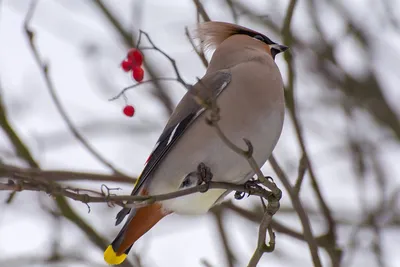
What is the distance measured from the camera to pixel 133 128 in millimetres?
6184

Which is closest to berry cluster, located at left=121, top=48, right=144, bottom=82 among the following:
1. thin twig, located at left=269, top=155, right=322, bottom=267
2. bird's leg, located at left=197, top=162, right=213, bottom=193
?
bird's leg, located at left=197, top=162, right=213, bottom=193

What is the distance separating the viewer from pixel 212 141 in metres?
3.31

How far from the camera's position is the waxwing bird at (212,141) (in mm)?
3281

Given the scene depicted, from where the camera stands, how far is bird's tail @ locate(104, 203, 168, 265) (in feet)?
11.2

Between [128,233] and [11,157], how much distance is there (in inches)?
35.4

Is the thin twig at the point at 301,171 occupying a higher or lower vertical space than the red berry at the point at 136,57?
lower

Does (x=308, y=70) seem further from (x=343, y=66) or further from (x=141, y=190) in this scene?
(x=141, y=190)

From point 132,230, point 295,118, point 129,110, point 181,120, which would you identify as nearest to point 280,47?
point 295,118

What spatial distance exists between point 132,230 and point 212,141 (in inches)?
20.4

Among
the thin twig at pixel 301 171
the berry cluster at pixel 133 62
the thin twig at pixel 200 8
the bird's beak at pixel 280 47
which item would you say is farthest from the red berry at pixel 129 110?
the bird's beak at pixel 280 47

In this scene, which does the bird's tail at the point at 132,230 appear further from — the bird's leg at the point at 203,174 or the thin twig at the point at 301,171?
A: the thin twig at the point at 301,171

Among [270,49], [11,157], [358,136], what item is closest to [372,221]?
[358,136]

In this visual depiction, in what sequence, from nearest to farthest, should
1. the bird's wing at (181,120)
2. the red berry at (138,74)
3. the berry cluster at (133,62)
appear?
the red berry at (138,74), the berry cluster at (133,62), the bird's wing at (181,120)

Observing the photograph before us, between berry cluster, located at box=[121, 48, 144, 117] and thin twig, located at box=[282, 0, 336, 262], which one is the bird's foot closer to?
thin twig, located at box=[282, 0, 336, 262]
